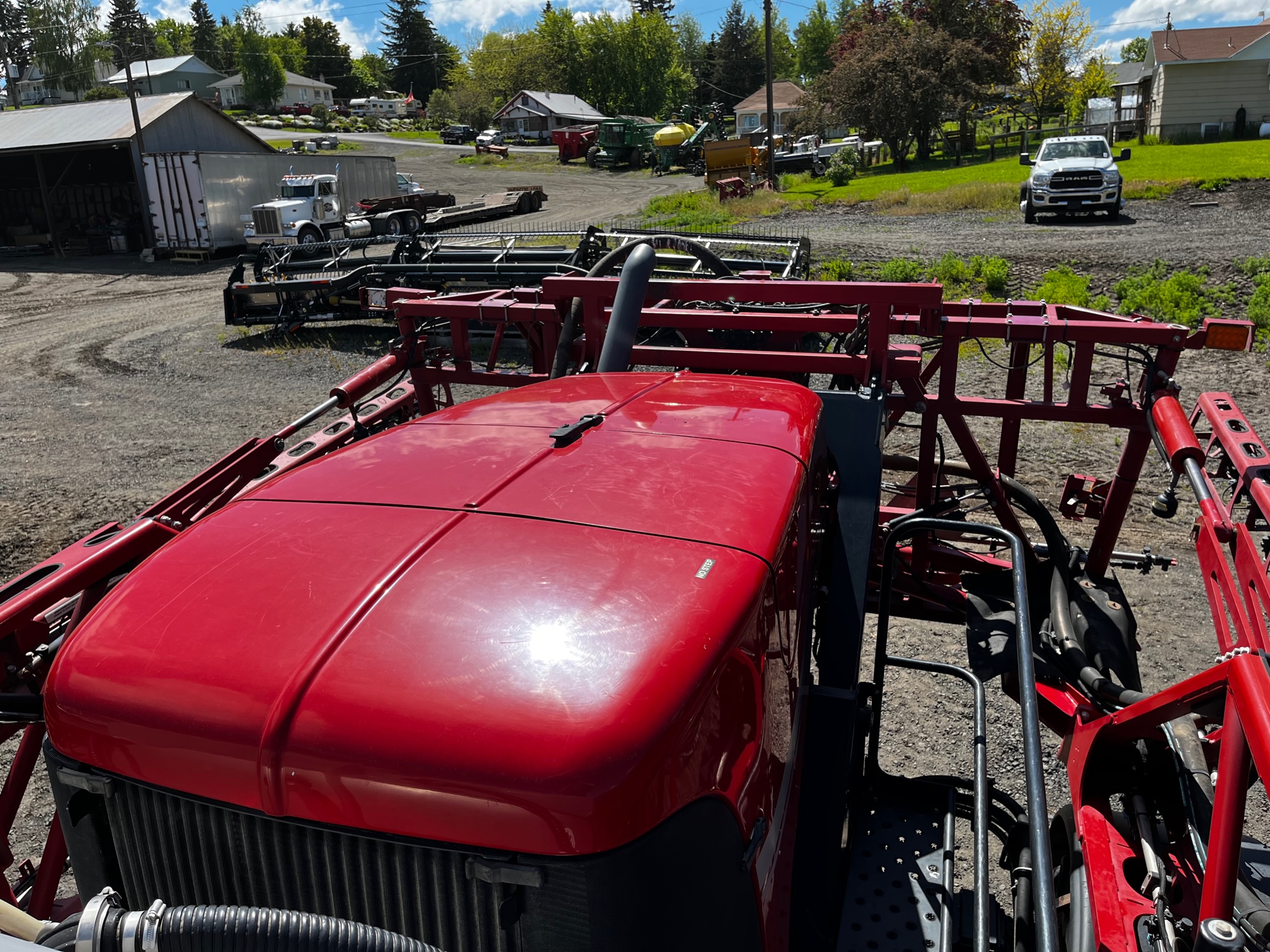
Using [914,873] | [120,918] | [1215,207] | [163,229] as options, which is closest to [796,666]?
[914,873]

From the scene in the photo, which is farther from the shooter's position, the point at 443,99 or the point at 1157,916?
the point at 443,99

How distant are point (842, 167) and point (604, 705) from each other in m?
37.0

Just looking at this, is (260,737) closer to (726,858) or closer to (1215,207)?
(726,858)

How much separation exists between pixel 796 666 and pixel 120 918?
175 centimetres

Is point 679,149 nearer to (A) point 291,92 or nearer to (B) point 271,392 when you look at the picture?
(B) point 271,392

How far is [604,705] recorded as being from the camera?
160cm

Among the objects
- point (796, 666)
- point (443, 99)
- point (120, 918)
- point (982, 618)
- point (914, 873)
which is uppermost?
point (443, 99)

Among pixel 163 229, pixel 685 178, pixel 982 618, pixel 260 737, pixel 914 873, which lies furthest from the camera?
pixel 685 178

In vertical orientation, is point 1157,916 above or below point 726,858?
below

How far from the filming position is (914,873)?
3041 millimetres

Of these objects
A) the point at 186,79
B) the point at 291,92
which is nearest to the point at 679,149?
the point at 291,92

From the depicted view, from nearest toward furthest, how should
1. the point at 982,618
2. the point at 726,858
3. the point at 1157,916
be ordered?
the point at 726,858
the point at 1157,916
the point at 982,618

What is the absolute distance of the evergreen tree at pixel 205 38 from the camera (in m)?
105

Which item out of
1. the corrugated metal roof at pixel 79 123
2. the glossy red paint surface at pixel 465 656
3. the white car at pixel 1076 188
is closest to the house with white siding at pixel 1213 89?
the white car at pixel 1076 188
